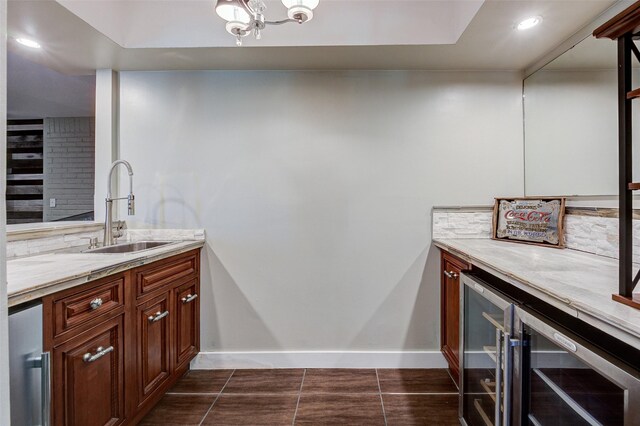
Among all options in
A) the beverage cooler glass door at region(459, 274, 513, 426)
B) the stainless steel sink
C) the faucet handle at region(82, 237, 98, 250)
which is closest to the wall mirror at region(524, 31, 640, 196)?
the beverage cooler glass door at region(459, 274, 513, 426)

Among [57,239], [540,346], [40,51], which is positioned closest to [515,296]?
[540,346]

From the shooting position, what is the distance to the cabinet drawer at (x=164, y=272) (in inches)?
71.0

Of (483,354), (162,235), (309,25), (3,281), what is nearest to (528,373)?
(483,354)

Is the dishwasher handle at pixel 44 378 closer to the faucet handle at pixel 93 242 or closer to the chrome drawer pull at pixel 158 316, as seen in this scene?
the chrome drawer pull at pixel 158 316

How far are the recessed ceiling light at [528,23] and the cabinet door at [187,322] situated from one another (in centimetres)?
259

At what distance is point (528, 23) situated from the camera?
6.12ft

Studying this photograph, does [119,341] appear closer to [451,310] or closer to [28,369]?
[28,369]

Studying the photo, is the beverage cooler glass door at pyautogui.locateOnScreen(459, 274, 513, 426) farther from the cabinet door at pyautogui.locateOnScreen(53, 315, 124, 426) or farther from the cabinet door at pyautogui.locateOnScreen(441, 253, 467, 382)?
the cabinet door at pyautogui.locateOnScreen(53, 315, 124, 426)

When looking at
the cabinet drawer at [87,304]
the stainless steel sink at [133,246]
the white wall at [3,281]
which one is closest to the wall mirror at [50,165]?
the stainless steel sink at [133,246]

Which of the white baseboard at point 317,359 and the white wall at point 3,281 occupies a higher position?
the white wall at point 3,281

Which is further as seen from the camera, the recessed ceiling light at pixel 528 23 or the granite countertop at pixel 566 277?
the recessed ceiling light at pixel 528 23

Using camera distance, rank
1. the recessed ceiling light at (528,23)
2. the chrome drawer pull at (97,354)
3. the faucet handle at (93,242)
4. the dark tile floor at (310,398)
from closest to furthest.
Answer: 1. the chrome drawer pull at (97,354)
2. the recessed ceiling light at (528,23)
3. the dark tile floor at (310,398)
4. the faucet handle at (93,242)

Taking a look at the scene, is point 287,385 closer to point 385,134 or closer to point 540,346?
point 540,346

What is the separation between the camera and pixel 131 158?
8.31ft
